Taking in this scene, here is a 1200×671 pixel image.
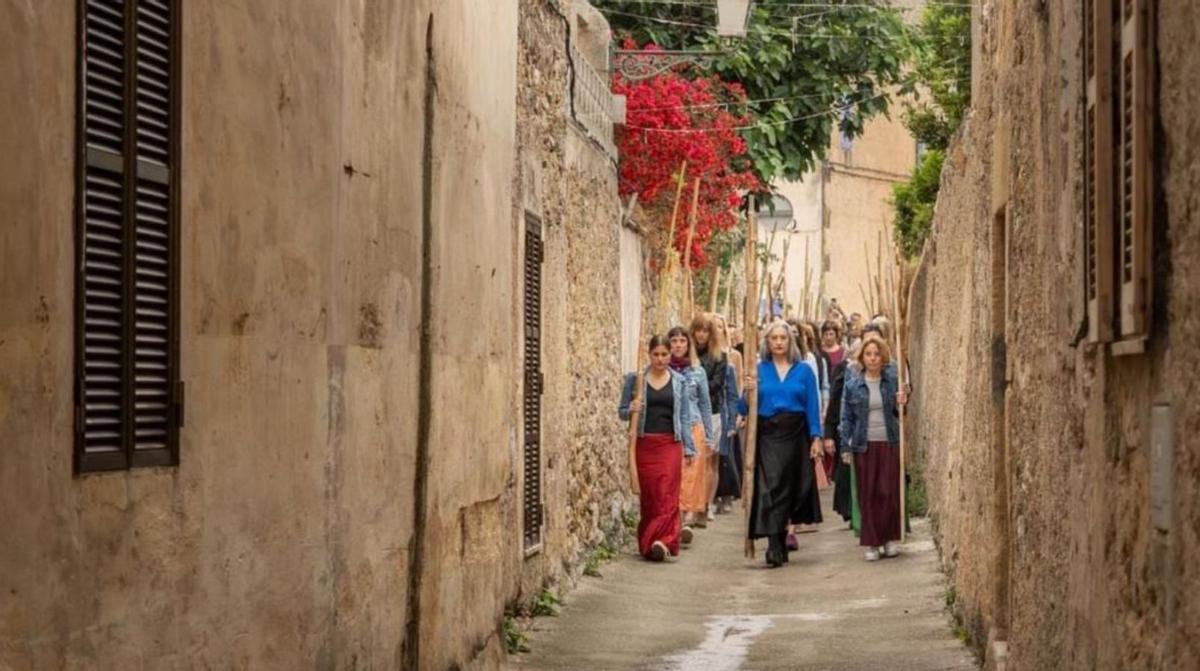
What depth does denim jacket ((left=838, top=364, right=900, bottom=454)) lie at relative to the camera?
60.1 ft

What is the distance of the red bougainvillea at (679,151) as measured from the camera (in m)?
25.2

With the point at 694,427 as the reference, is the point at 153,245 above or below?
above

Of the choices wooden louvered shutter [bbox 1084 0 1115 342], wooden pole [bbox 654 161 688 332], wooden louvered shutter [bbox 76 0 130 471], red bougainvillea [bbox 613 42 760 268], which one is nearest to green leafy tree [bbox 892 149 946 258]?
red bougainvillea [bbox 613 42 760 268]

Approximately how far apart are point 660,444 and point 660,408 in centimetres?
28

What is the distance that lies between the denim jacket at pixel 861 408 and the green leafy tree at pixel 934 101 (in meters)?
10.1

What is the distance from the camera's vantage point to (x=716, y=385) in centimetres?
2189

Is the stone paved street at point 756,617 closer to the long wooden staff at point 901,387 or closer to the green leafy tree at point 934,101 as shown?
the long wooden staff at point 901,387

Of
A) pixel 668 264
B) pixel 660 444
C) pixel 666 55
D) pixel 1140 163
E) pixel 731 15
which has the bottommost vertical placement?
pixel 660 444

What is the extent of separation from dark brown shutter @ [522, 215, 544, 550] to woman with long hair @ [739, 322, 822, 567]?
4.19m

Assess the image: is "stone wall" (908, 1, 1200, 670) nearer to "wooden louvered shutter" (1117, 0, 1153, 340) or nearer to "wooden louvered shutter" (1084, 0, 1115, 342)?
"wooden louvered shutter" (1117, 0, 1153, 340)

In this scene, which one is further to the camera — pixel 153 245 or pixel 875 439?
pixel 875 439

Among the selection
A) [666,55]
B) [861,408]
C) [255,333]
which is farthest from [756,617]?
[666,55]

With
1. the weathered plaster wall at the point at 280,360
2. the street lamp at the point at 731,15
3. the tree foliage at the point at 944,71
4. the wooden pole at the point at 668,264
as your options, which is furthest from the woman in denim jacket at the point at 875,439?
the tree foliage at the point at 944,71

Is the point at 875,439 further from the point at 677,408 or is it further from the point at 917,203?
the point at 917,203
